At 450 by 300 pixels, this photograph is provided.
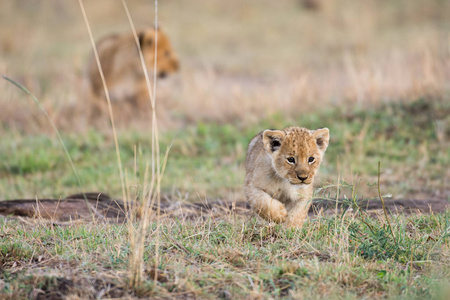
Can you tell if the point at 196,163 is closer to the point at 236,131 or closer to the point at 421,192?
the point at 236,131

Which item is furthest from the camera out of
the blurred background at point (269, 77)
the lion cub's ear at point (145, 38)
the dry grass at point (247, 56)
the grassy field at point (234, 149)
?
the lion cub's ear at point (145, 38)

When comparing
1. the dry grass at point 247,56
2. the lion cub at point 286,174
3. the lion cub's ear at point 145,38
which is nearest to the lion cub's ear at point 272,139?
the lion cub at point 286,174

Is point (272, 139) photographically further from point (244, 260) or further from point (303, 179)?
point (244, 260)

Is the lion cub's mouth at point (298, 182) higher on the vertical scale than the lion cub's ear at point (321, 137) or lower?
lower

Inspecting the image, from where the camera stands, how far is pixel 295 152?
4602 millimetres

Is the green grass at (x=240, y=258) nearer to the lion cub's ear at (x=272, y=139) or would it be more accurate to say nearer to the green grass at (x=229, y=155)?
the lion cub's ear at (x=272, y=139)

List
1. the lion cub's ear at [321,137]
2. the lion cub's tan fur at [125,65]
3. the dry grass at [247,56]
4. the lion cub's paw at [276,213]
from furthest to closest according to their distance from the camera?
the lion cub's tan fur at [125,65]
the dry grass at [247,56]
the lion cub's ear at [321,137]
the lion cub's paw at [276,213]

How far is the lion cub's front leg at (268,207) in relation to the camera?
4.66m

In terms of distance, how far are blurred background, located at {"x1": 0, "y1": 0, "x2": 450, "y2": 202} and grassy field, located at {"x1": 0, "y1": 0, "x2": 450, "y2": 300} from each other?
0.05 meters

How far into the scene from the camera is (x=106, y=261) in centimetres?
382

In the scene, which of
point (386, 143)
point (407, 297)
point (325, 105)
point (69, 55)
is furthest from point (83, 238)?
point (69, 55)

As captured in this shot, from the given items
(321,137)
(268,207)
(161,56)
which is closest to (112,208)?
(268,207)

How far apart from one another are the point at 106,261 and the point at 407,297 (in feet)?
6.38

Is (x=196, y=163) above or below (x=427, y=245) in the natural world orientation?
below
